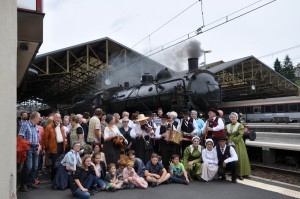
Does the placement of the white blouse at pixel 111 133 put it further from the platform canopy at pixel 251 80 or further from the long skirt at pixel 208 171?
the platform canopy at pixel 251 80

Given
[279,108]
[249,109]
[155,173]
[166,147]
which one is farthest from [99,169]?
[249,109]

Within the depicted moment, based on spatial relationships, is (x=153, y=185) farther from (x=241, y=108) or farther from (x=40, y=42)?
(x=241, y=108)

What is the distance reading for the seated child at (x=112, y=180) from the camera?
20.7 ft

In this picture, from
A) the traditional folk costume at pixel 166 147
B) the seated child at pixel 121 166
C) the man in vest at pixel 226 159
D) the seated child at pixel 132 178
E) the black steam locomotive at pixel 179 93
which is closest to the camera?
the seated child at pixel 132 178

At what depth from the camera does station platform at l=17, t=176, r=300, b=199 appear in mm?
5844

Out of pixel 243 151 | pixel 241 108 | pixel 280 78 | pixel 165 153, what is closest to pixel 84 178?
pixel 165 153

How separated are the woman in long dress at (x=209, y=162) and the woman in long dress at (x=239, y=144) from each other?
57cm

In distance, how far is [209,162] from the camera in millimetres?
7195

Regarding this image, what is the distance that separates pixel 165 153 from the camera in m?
7.81

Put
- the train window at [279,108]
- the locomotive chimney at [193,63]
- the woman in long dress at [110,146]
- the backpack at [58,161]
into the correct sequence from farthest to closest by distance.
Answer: the train window at [279,108] < the locomotive chimney at [193,63] < the woman in long dress at [110,146] < the backpack at [58,161]

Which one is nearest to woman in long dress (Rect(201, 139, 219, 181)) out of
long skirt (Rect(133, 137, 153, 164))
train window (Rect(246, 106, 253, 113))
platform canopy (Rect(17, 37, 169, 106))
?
long skirt (Rect(133, 137, 153, 164))

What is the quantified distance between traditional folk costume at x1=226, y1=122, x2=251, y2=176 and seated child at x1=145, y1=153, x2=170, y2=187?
1.98 metres
